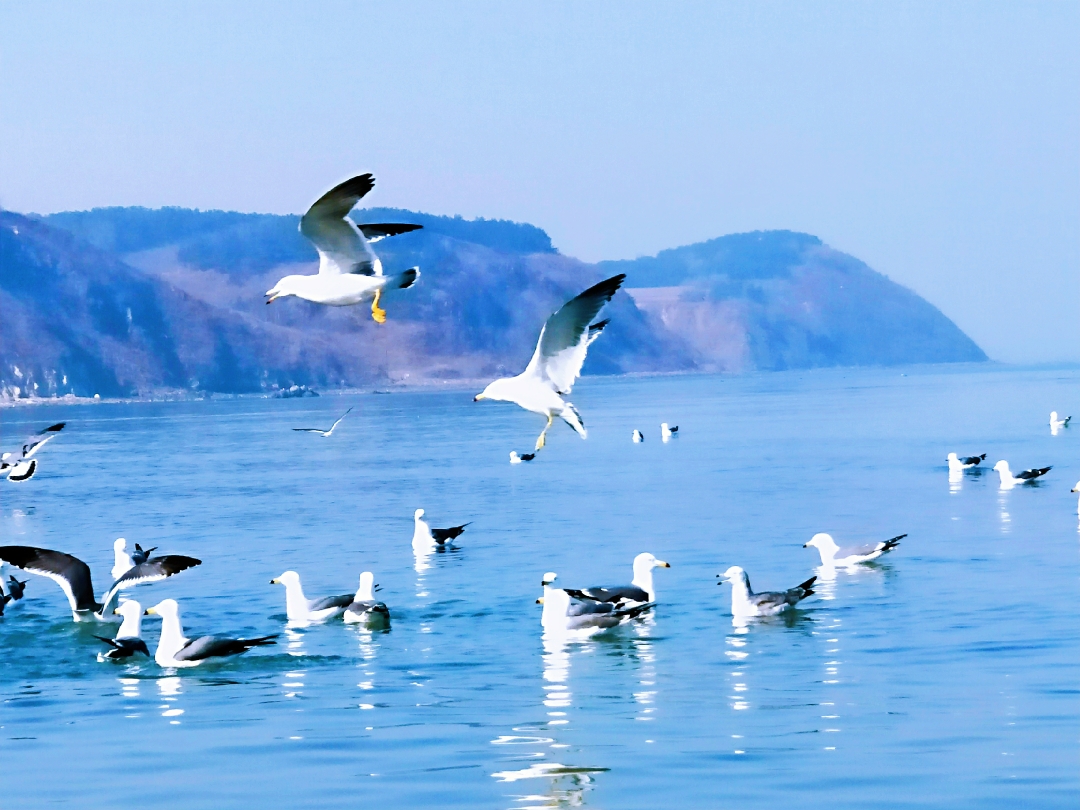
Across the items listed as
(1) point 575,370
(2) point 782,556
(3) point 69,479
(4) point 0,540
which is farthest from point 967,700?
(3) point 69,479

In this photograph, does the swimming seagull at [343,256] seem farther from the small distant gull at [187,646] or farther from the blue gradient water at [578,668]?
the small distant gull at [187,646]

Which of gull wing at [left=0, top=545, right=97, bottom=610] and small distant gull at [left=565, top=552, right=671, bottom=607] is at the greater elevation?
gull wing at [left=0, top=545, right=97, bottom=610]

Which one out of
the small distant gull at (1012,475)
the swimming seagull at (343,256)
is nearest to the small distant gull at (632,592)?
the swimming seagull at (343,256)

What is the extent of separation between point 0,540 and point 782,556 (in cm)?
1732

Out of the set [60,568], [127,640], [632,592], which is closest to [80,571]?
[60,568]

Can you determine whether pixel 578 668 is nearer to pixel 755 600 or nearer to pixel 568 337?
pixel 755 600

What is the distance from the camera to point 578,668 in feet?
59.1

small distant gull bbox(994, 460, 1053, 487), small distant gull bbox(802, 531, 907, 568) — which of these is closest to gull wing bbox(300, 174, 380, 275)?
small distant gull bbox(802, 531, 907, 568)

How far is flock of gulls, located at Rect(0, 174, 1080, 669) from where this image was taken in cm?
1453

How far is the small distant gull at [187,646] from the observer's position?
59.6 ft

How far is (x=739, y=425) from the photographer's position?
85.9m

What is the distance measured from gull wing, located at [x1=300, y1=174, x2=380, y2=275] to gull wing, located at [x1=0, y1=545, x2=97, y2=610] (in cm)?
728

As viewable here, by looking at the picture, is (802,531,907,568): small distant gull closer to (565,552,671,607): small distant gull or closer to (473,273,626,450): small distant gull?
(565,552,671,607): small distant gull

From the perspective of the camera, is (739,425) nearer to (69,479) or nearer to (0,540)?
(69,479)
